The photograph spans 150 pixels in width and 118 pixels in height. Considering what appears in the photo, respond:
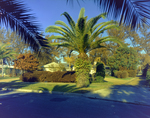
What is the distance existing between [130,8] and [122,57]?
29.6 meters

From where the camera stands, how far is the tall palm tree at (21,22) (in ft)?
10.1

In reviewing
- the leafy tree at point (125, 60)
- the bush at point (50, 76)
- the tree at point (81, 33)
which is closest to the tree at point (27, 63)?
the bush at point (50, 76)

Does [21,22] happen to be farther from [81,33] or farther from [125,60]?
[125,60]

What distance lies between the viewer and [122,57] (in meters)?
30.2

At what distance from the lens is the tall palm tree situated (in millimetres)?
3088

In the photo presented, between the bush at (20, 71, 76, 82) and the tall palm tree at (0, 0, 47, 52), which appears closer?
the tall palm tree at (0, 0, 47, 52)

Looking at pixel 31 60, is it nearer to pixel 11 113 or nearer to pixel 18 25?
pixel 11 113

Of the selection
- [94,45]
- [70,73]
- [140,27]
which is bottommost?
[70,73]

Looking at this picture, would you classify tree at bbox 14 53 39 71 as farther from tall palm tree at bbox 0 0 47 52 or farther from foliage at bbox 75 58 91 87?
tall palm tree at bbox 0 0 47 52

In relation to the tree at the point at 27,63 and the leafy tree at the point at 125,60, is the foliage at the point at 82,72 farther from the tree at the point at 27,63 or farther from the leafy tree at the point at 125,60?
the leafy tree at the point at 125,60

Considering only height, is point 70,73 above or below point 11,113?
above

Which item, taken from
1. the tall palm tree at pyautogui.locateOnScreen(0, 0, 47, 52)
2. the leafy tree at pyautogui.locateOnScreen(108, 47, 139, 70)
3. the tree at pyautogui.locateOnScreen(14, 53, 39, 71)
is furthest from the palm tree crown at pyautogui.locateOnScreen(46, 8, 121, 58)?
the leafy tree at pyautogui.locateOnScreen(108, 47, 139, 70)

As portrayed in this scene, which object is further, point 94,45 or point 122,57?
point 122,57

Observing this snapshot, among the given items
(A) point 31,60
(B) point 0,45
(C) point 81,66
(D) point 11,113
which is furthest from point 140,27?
(A) point 31,60
